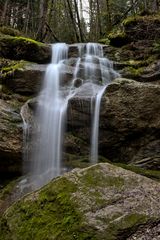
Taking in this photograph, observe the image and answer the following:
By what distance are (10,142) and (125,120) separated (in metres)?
2.74

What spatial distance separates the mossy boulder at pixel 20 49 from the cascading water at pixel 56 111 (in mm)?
1246

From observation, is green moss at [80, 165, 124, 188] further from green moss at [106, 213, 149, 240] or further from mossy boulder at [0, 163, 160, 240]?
green moss at [106, 213, 149, 240]

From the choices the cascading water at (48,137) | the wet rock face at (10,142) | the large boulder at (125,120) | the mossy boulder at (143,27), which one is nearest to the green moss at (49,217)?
the cascading water at (48,137)

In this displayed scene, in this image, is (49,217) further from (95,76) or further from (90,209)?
(95,76)

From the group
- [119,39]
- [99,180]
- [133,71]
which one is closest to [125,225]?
[99,180]

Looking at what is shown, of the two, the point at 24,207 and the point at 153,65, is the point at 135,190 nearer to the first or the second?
the point at 24,207

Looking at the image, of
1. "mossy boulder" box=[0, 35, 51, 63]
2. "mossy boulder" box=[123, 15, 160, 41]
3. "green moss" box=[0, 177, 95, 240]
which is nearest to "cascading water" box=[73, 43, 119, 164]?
"mossy boulder" box=[123, 15, 160, 41]

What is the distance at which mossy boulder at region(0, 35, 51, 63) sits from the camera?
1129cm

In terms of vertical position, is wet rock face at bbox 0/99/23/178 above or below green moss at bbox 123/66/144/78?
below

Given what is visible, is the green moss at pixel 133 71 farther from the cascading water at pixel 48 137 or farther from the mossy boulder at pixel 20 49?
the mossy boulder at pixel 20 49

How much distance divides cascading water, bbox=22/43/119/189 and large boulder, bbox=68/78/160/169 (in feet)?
0.64

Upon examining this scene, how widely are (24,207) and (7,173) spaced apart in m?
4.04

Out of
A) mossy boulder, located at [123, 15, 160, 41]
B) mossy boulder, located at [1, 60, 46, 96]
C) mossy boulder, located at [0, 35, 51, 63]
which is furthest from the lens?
mossy boulder, located at [123, 15, 160, 41]

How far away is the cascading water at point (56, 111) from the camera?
7816 mm
